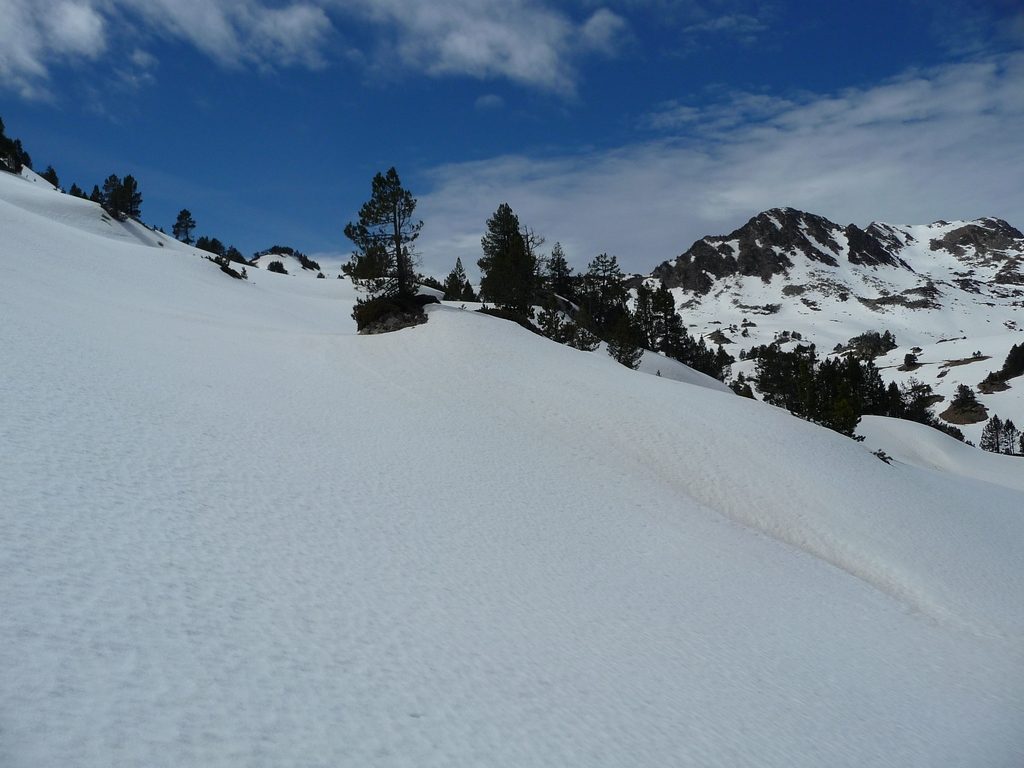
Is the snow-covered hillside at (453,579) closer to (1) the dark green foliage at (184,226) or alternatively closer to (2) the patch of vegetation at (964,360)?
(1) the dark green foliage at (184,226)

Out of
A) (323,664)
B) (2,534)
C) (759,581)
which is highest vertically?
(2,534)

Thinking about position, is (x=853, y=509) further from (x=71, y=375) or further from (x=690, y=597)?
(x=71, y=375)

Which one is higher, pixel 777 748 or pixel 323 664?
pixel 323 664

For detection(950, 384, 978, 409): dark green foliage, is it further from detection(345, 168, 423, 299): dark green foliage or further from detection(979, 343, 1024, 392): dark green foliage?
detection(345, 168, 423, 299): dark green foliage

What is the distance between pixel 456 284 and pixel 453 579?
74.3 meters

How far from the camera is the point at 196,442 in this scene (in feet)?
39.5

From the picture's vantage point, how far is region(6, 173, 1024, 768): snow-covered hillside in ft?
16.8

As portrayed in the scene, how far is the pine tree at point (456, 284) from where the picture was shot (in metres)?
78.5

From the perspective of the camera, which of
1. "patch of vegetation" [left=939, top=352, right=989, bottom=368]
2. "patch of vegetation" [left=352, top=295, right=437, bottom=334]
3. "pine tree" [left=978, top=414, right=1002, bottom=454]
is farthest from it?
"patch of vegetation" [left=939, top=352, right=989, bottom=368]

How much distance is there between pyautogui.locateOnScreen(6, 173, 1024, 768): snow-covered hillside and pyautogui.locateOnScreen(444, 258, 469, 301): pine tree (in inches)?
2173

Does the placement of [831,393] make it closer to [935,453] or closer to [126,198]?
[935,453]

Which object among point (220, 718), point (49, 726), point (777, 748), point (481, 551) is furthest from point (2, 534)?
point (777, 748)

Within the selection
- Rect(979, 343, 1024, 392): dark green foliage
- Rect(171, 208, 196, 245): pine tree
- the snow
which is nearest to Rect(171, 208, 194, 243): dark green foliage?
Rect(171, 208, 196, 245): pine tree

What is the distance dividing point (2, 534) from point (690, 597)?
10852mm
